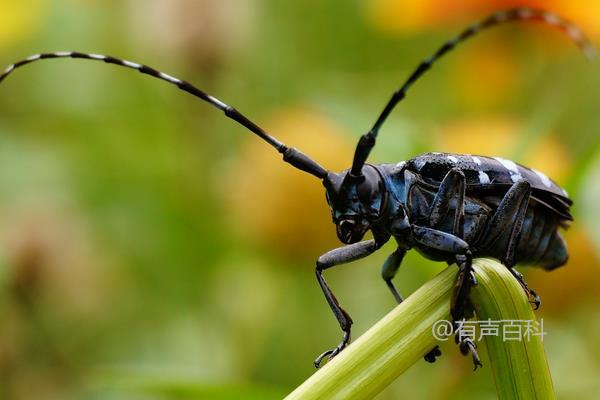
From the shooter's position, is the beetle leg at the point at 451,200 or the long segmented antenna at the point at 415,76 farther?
the beetle leg at the point at 451,200

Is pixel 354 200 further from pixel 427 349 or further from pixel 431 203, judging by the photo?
pixel 427 349

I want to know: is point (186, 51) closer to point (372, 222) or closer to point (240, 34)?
point (240, 34)

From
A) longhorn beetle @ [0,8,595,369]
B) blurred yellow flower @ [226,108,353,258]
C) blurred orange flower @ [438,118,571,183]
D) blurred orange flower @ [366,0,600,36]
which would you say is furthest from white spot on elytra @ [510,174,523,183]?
blurred orange flower @ [366,0,600,36]

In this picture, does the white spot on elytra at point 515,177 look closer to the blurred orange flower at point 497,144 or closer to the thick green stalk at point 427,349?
the blurred orange flower at point 497,144

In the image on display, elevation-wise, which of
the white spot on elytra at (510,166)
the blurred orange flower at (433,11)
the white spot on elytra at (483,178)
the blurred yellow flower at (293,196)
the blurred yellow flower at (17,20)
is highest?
the blurred yellow flower at (17,20)

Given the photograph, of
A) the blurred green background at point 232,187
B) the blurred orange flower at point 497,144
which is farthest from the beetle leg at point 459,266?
the blurred orange flower at point 497,144

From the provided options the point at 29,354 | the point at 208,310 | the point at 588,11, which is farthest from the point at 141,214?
the point at 588,11

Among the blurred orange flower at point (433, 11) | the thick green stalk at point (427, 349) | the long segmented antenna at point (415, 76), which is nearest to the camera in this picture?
the thick green stalk at point (427, 349)

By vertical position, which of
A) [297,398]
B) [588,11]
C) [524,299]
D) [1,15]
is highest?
[1,15]
